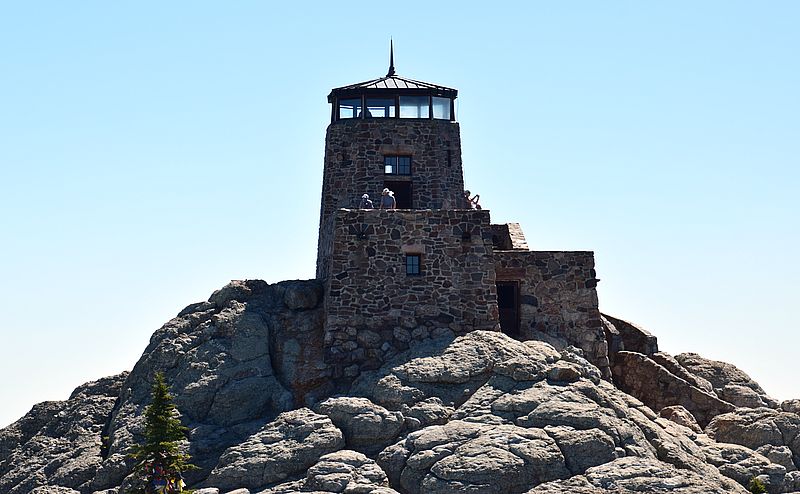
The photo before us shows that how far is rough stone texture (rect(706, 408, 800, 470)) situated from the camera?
4672 centimetres

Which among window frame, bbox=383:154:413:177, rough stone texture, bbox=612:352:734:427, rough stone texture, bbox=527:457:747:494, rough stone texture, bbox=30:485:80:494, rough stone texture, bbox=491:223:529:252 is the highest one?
window frame, bbox=383:154:413:177

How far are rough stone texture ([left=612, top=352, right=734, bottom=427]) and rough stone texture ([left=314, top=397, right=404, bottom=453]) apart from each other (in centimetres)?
1178

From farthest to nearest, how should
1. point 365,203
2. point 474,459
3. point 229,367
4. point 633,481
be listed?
point 365,203 → point 229,367 → point 474,459 → point 633,481

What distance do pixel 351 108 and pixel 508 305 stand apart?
10.1 metres

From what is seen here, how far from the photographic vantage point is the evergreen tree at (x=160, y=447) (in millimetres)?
41250

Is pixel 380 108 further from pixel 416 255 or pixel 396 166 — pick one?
pixel 416 255

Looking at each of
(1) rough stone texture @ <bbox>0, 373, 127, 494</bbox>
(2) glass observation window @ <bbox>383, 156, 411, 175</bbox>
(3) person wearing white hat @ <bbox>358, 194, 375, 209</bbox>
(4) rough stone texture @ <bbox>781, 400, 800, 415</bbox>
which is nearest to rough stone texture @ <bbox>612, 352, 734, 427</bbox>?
(4) rough stone texture @ <bbox>781, 400, 800, 415</bbox>

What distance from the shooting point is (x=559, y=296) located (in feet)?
164

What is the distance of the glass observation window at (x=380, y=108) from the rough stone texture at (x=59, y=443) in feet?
45.1

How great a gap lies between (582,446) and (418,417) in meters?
5.29

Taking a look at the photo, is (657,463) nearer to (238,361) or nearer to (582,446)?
(582,446)

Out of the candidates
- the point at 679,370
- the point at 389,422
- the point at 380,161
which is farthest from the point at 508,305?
the point at 389,422

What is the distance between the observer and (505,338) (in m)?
46.7

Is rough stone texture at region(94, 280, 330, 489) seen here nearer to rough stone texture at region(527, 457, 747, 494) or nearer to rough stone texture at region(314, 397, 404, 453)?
rough stone texture at region(314, 397, 404, 453)
